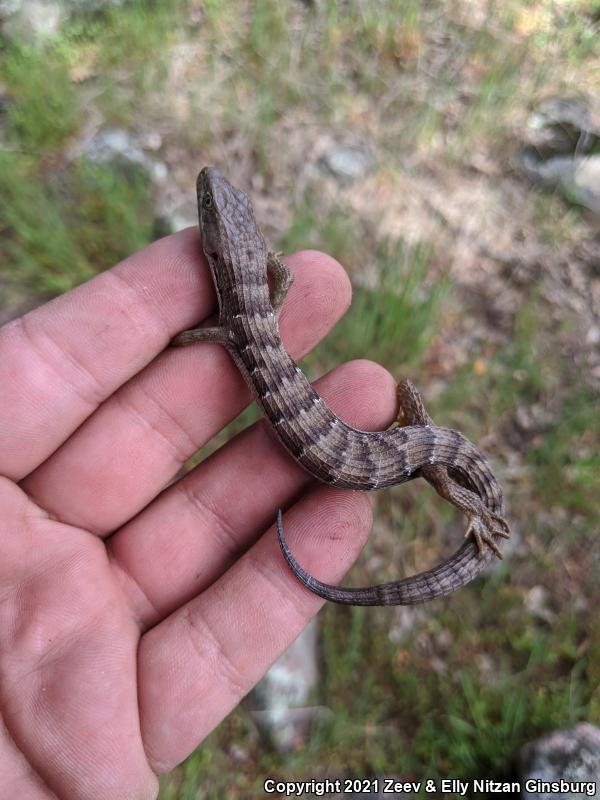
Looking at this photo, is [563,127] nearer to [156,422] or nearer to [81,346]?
[156,422]

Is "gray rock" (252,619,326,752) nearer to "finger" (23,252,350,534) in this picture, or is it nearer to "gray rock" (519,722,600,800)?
"gray rock" (519,722,600,800)

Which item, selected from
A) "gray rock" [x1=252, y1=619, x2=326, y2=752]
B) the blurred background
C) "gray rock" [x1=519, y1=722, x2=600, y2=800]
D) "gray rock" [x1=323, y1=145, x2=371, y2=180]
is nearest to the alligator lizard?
the blurred background

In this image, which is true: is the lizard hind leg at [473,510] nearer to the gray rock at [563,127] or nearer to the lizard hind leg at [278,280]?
the lizard hind leg at [278,280]

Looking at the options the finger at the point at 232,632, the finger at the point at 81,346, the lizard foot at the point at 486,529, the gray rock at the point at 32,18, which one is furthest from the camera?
the gray rock at the point at 32,18

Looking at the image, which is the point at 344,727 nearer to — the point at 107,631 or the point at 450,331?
the point at 107,631

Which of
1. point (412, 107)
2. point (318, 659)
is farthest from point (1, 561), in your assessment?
point (412, 107)

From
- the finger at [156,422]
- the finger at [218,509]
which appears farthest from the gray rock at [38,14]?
the finger at [218,509]

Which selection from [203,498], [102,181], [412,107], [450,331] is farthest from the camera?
[412,107]
